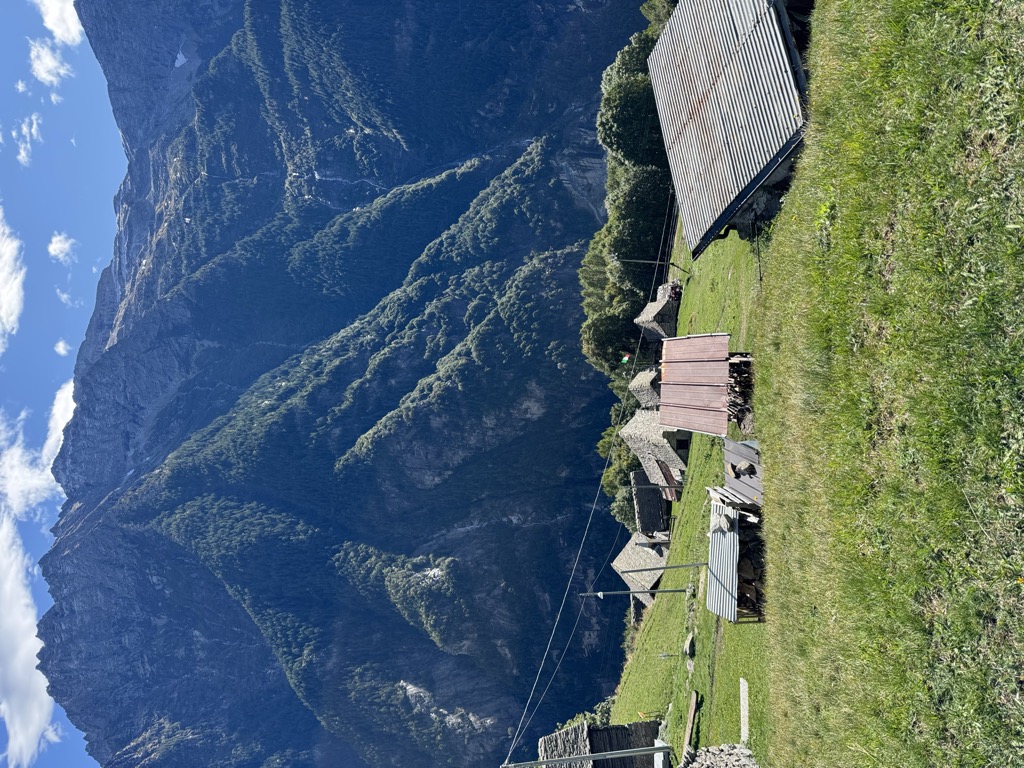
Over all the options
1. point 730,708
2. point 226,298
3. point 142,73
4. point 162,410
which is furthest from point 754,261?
point 142,73

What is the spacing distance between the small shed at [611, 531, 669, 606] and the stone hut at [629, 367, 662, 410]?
7.84 meters

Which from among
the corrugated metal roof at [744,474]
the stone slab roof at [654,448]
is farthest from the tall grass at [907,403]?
the stone slab roof at [654,448]

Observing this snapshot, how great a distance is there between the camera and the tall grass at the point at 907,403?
418 inches

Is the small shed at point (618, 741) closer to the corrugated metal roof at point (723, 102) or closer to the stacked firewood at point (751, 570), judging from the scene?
the stacked firewood at point (751, 570)

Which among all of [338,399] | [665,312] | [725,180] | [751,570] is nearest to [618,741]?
[751,570]

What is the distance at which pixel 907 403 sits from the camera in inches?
502

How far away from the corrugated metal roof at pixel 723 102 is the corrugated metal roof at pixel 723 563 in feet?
31.0

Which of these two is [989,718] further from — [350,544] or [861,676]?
[350,544]

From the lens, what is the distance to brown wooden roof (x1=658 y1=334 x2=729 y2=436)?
23844mm

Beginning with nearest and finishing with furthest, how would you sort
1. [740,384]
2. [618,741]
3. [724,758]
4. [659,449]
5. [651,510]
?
[724,758]
[740,384]
[618,741]
[659,449]
[651,510]

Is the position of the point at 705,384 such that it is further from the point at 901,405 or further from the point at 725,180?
the point at 901,405

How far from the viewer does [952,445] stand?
37.8 ft

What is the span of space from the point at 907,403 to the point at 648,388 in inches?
1092

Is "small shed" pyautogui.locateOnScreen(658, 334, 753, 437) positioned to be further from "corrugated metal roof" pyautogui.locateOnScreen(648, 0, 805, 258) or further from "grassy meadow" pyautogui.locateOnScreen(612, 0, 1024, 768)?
"corrugated metal roof" pyautogui.locateOnScreen(648, 0, 805, 258)
